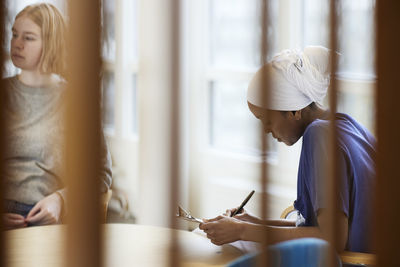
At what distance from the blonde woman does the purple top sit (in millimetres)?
839

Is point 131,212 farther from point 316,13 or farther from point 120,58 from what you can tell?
point 316,13

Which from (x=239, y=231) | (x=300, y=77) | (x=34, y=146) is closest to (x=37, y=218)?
(x=34, y=146)

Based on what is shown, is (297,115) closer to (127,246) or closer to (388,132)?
(127,246)

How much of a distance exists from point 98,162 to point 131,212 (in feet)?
13.6

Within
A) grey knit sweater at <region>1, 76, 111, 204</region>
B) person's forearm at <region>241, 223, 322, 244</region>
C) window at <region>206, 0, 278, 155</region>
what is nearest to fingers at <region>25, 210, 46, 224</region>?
grey knit sweater at <region>1, 76, 111, 204</region>

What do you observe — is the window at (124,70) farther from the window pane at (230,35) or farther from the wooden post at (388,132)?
the wooden post at (388,132)

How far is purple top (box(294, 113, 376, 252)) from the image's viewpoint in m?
1.81

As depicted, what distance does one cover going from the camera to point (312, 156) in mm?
1796

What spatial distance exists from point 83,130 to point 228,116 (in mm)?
3829

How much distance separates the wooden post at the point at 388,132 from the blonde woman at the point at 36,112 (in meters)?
1.60

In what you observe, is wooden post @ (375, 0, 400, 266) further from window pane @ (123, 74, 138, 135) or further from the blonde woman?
window pane @ (123, 74, 138, 135)

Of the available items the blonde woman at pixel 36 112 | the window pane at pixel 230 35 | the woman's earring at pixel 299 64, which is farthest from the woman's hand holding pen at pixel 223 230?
the window pane at pixel 230 35

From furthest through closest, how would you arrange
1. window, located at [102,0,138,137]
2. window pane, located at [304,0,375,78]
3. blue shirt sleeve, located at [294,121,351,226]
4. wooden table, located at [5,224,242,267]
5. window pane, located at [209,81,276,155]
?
window, located at [102,0,138,137] → window pane, located at [209,81,276,155] → window pane, located at [304,0,375,78] → blue shirt sleeve, located at [294,121,351,226] → wooden table, located at [5,224,242,267]

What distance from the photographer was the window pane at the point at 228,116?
4348 millimetres
